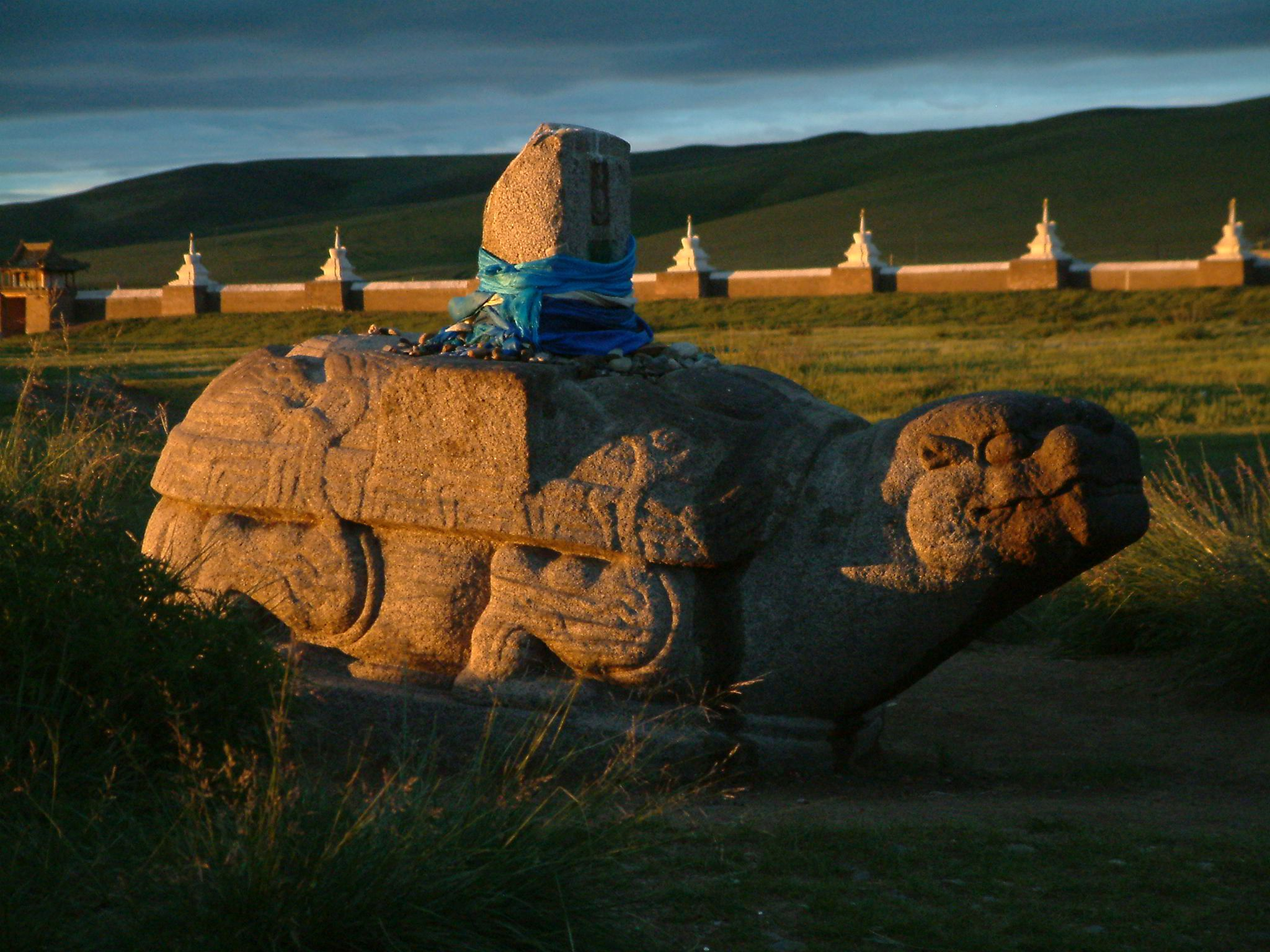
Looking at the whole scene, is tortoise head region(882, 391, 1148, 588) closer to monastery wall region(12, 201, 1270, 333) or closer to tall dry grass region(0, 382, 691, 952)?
tall dry grass region(0, 382, 691, 952)

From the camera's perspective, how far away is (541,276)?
539 cm

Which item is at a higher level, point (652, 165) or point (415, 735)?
point (652, 165)

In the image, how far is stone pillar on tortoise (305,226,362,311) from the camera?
2859 cm

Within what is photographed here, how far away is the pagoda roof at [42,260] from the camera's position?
1072 inches

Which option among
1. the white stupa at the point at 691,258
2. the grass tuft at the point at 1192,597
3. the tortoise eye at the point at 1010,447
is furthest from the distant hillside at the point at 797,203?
the tortoise eye at the point at 1010,447

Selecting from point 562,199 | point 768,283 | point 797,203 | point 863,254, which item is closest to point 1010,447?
point 562,199

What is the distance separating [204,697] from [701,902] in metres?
1.46

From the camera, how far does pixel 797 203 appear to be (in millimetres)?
61688

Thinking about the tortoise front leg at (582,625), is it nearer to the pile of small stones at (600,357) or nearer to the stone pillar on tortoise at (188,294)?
the pile of small stones at (600,357)

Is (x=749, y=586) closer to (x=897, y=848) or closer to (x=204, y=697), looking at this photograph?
(x=897, y=848)

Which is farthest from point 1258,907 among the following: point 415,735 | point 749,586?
point 415,735

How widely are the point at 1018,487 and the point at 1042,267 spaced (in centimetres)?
2325

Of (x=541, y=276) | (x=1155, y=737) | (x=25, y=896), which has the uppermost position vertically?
(x=541, y=276)

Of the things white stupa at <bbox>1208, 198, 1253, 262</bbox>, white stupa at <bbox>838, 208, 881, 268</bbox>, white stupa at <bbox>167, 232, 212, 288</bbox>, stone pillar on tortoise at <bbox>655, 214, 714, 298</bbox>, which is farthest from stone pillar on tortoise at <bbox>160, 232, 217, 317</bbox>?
white stupa at <bbox>1208, 198, 1253, 262</bbox>
